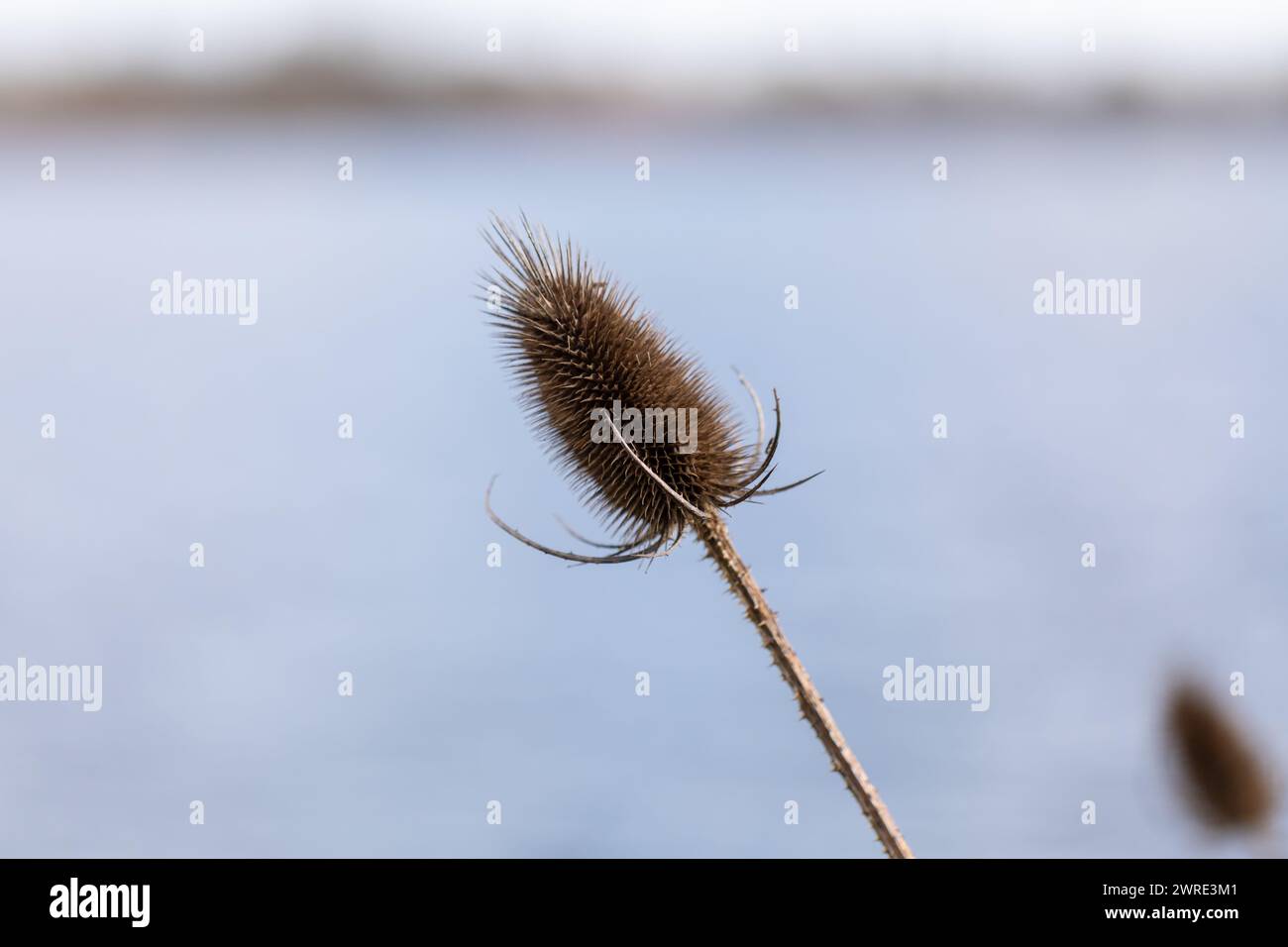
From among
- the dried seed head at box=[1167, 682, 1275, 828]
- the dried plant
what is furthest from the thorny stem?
the dried seed head at box=[1167, 682, 1275, 828]

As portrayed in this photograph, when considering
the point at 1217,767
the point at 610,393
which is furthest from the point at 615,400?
the point at 1217,767

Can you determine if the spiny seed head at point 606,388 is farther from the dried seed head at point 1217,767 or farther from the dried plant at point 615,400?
the dried seed head at point 1217,767

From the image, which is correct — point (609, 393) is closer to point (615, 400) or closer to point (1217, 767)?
point (615, 400)

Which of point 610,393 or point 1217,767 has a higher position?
point 610,393

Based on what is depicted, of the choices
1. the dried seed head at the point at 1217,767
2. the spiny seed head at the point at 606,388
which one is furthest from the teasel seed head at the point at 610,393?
the dried seed head at the point at 1217,767
